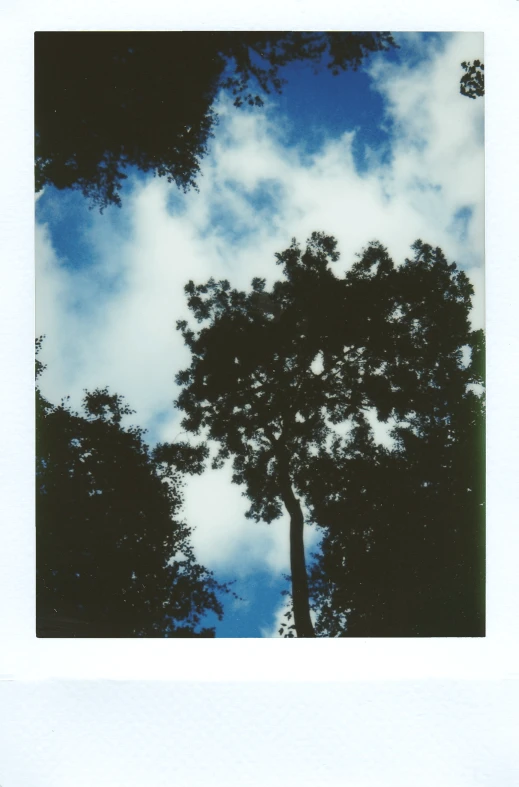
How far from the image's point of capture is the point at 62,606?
2574 mm

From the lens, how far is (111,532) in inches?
104

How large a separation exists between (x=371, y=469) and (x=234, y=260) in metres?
1.55

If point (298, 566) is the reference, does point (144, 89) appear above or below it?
above

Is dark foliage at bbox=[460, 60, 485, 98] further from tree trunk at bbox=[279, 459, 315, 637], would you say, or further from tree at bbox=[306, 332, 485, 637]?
tree trunk at bbox=[279, 459, 315, 637]

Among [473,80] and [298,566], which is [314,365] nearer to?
[298,566]

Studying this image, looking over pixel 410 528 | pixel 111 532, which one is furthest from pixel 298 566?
pixel 111 532

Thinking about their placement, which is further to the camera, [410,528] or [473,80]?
[410,528]

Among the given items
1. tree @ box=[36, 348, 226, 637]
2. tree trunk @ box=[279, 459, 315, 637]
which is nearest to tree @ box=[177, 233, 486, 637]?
tree trunk @ box=[279, 459, 315, 637]

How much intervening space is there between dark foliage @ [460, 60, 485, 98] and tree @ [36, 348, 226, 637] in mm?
2739

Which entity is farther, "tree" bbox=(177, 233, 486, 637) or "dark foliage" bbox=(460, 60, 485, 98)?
"tree" bbox=(177, 233, 486, 637)

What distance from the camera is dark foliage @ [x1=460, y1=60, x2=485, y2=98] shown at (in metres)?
2.52

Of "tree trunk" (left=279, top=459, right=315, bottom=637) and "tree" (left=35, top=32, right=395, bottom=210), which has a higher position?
"tree" (left=35, top=32, right=395, bottom=210)

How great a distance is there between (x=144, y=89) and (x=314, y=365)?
199 cm
